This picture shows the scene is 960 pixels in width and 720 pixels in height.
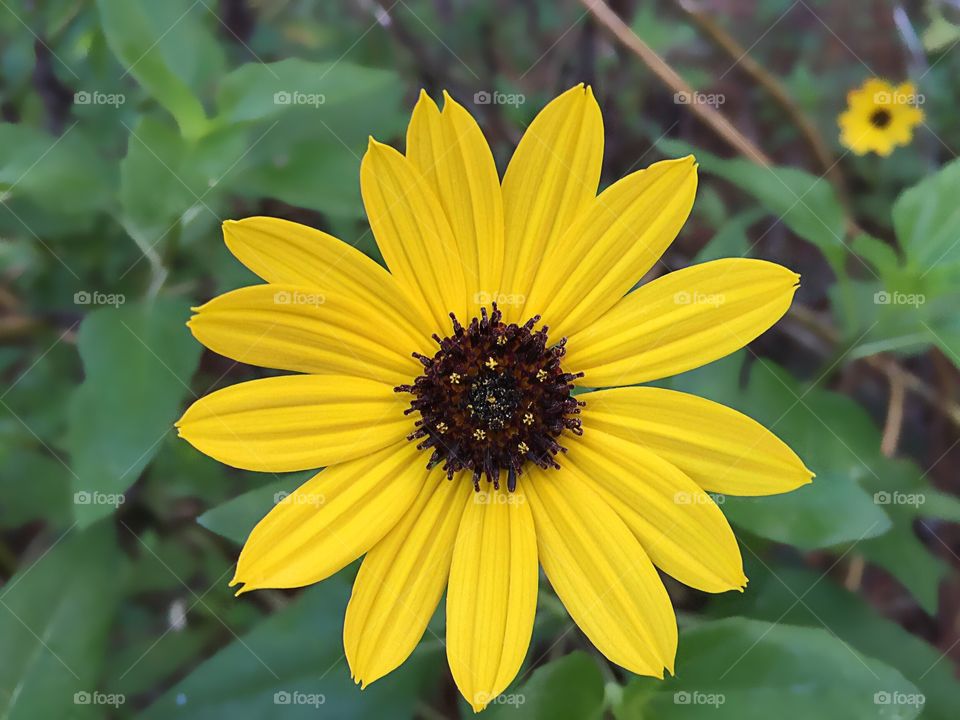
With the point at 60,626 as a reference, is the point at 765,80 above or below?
above

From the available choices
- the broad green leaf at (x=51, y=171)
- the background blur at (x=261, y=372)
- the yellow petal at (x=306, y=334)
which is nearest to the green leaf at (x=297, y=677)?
the background blur at (x=261, y=372)

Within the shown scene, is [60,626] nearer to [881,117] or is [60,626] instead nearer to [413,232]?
[413,232]

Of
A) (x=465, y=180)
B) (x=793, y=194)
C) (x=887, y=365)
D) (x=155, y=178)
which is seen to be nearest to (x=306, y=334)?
(x=465, y=180)

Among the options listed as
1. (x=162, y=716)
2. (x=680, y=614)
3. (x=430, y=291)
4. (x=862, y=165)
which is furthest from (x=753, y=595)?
(x=862, y=165)

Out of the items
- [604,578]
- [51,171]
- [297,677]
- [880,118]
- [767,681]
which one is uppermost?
[880,118]

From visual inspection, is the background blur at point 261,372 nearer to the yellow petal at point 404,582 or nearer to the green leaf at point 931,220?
the green leaf at point 931,220

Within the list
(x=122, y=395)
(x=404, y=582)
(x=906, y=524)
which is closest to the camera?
(x=404, y=582)
